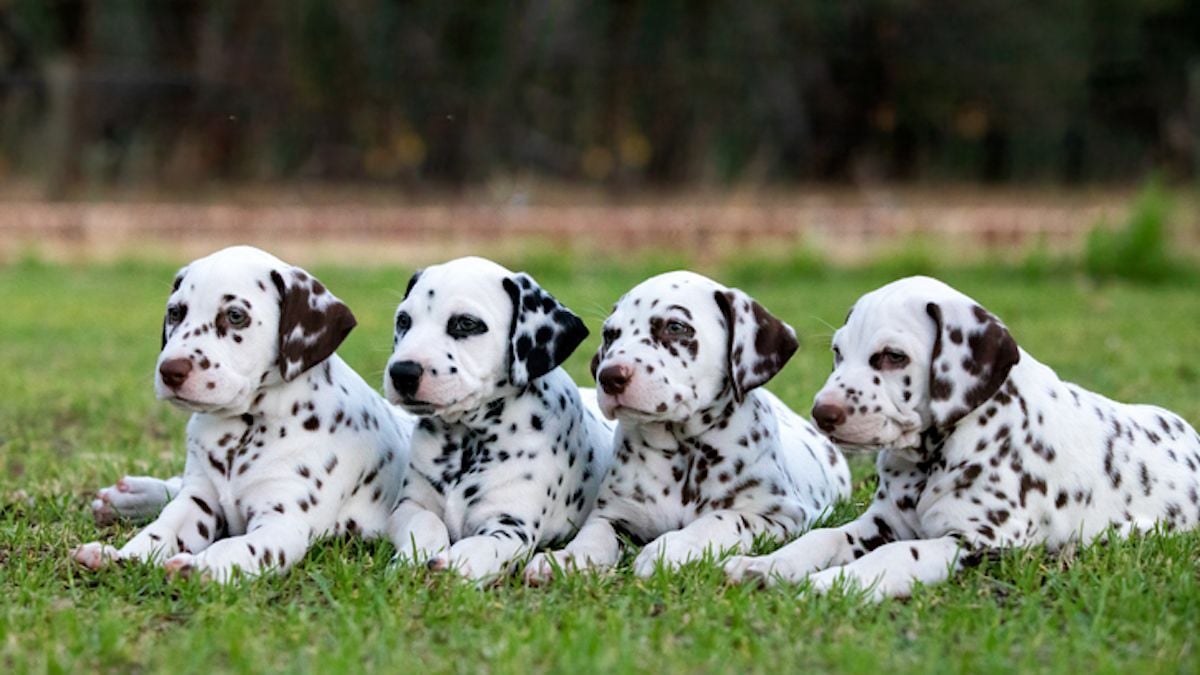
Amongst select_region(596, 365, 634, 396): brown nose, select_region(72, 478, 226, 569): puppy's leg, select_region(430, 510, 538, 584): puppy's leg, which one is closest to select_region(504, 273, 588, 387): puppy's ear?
select_region(596, 365, 634, 396): brown nose

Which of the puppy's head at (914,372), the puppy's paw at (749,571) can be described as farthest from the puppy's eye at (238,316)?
the puppy's head at (914,372)

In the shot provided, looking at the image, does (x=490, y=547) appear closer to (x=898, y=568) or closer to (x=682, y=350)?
(x=682, y=350)

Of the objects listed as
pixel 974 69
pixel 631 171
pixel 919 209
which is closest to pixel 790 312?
pixel 919 209

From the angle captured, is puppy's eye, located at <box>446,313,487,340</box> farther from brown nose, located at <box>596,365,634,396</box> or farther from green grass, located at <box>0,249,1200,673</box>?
green grass, located at <box>0,249,1200,673</box>

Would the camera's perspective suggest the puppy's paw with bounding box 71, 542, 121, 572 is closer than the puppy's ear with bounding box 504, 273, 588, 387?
Yes

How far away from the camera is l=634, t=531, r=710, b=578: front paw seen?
538 cm

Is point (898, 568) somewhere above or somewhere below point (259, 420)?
below

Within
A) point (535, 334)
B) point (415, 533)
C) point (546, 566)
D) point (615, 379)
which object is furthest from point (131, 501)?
point (615, 379)

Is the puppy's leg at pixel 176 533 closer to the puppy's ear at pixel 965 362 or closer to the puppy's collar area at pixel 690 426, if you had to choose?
the puppy's collar area at pixel 690 426

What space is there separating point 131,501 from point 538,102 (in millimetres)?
12986

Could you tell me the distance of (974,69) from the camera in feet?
64.6

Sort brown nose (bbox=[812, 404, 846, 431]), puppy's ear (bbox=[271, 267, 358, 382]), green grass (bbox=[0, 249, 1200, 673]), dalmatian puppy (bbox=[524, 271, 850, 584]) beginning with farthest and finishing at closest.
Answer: puppy's ear (bbox=[271, 267, 358, 382]) → dalmatian puppy (bbox=[524, 271, 850, 584]) → brown nose (bbox=[812, 404, 846, 431]) → green grass (bbox=[0, 249, 1200, 673])

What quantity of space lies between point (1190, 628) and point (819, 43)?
49.9 ft

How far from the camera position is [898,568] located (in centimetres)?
523
